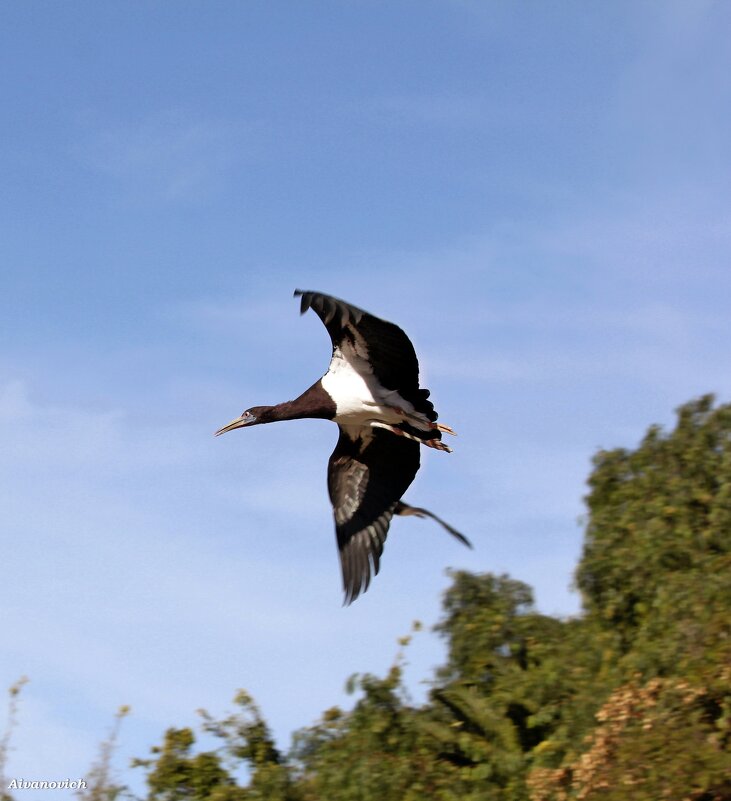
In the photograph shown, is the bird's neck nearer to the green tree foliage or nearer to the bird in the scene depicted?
the bird

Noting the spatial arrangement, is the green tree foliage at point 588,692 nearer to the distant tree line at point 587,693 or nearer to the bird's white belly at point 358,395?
the distant tree line at point 587,693

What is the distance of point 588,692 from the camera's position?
36.6ft

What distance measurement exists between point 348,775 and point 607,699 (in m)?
1.89

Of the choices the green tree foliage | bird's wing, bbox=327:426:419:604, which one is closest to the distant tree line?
the green tree foliage

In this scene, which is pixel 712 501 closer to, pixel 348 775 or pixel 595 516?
pixel 595 516

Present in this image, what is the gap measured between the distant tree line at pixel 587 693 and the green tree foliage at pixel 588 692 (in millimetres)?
14

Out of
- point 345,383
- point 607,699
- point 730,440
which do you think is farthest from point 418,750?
point 730,440

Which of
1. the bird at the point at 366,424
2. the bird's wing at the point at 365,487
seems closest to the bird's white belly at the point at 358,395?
the bird at the point at 366,424

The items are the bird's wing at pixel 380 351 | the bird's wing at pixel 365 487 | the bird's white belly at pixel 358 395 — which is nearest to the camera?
the bird's wing at pixel 380 351

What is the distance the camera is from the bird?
30.4 ft

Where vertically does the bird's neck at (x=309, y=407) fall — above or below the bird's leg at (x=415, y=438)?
above

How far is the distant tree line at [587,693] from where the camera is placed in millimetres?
9805

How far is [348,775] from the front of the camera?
35.0 ft

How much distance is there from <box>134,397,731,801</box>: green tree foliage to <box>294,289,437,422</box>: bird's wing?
2554 millimetres
